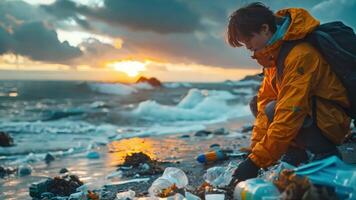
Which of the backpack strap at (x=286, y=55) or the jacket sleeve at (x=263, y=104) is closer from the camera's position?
the backpack strap at (x=286, y=55)

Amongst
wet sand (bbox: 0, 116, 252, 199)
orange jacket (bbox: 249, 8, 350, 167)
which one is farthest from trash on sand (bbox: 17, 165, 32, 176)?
orange jacket (bbox: 249, 8, 350, 167)

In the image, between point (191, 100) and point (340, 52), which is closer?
point (340, 52)

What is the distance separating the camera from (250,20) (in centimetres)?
308

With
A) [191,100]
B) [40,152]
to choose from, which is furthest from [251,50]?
[191,100]

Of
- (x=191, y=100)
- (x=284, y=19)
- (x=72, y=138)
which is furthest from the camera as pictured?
(x=191, y=100)

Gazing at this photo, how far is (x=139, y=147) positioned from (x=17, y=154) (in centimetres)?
301

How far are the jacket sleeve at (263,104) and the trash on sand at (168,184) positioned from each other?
3.00ft

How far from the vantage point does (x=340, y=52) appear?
2.96 m

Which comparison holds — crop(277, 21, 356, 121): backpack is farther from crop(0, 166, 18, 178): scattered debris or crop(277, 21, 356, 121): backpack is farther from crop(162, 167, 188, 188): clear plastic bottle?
crop(0, 166, 18, 178): scattered debris

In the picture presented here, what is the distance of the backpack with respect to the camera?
2977mm

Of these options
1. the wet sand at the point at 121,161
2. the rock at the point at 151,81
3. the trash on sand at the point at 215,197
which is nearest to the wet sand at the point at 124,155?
the wet sand at the point at 121,161

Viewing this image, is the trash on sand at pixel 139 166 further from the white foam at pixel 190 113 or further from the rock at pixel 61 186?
the white foam at pixel 190 113

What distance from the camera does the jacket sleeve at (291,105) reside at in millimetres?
2893

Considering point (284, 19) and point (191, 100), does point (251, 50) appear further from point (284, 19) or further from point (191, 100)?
point (191, 100)
